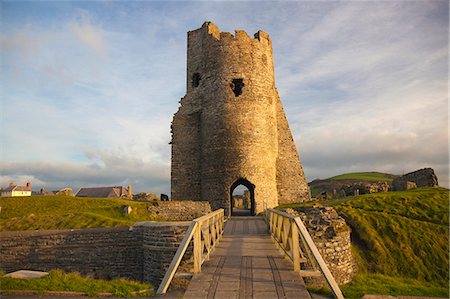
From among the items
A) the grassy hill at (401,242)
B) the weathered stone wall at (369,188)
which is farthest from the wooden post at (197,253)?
the weathered stone wall at (369,188)

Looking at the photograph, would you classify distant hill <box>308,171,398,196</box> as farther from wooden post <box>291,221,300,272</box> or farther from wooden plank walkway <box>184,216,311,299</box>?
wooden post <box>291,221,300,272</box>

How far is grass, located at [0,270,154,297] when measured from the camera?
651 cm

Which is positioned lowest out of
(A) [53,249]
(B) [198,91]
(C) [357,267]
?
(C) [357,267]

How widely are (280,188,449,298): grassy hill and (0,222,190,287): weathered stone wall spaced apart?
8.12 m

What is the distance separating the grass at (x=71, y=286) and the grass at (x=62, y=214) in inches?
310

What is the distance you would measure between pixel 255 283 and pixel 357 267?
942cm

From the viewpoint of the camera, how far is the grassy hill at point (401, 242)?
12.5 metres

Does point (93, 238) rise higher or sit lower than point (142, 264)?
higher

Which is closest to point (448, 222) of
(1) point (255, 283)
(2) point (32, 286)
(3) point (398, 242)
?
(3) point (398, 242)

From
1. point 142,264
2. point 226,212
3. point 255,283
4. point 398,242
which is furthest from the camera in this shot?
point 226,212

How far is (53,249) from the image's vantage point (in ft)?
43.5

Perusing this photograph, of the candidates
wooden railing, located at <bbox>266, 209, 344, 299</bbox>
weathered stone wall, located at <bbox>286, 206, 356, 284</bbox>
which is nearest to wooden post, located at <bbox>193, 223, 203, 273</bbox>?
wooden railing, located at <bbox>266, 209, 344, 299</bbox>

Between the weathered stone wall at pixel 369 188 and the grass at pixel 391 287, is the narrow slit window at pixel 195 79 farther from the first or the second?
the grass at pixel 391 287

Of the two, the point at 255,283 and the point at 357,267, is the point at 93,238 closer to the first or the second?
the point at 255,283
